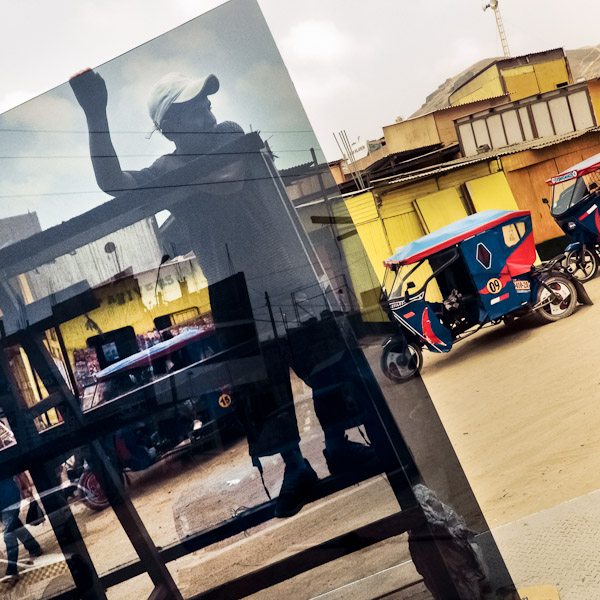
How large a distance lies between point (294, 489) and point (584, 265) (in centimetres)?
96

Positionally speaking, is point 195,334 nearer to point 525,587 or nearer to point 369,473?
point 369,473

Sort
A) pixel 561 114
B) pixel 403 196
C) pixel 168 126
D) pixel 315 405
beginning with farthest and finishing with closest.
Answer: pixel 403 196
pixel 561 114
pixel 315 405
pixel 168 126

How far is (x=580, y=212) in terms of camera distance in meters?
1.44

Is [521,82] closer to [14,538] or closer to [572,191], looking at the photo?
[572,191]

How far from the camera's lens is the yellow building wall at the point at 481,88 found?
1477mm

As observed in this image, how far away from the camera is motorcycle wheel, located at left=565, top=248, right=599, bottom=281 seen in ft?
4.78

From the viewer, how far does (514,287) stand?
5.23 feet

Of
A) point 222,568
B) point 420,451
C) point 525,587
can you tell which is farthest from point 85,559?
point 525,587

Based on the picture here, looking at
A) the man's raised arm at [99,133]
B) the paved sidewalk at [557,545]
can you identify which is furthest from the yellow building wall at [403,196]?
the paved sidewalk at [557,545]

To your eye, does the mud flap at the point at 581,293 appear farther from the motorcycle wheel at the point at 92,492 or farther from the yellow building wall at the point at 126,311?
the motorcycle wheel at the point at 92,492

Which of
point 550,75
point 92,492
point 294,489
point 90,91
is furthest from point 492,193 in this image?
point 92,492

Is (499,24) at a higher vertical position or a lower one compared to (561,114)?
higher

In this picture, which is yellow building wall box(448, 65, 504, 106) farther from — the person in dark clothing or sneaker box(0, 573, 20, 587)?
sneaker box(0, 573, 20, 587)

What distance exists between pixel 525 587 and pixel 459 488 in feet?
0.85
